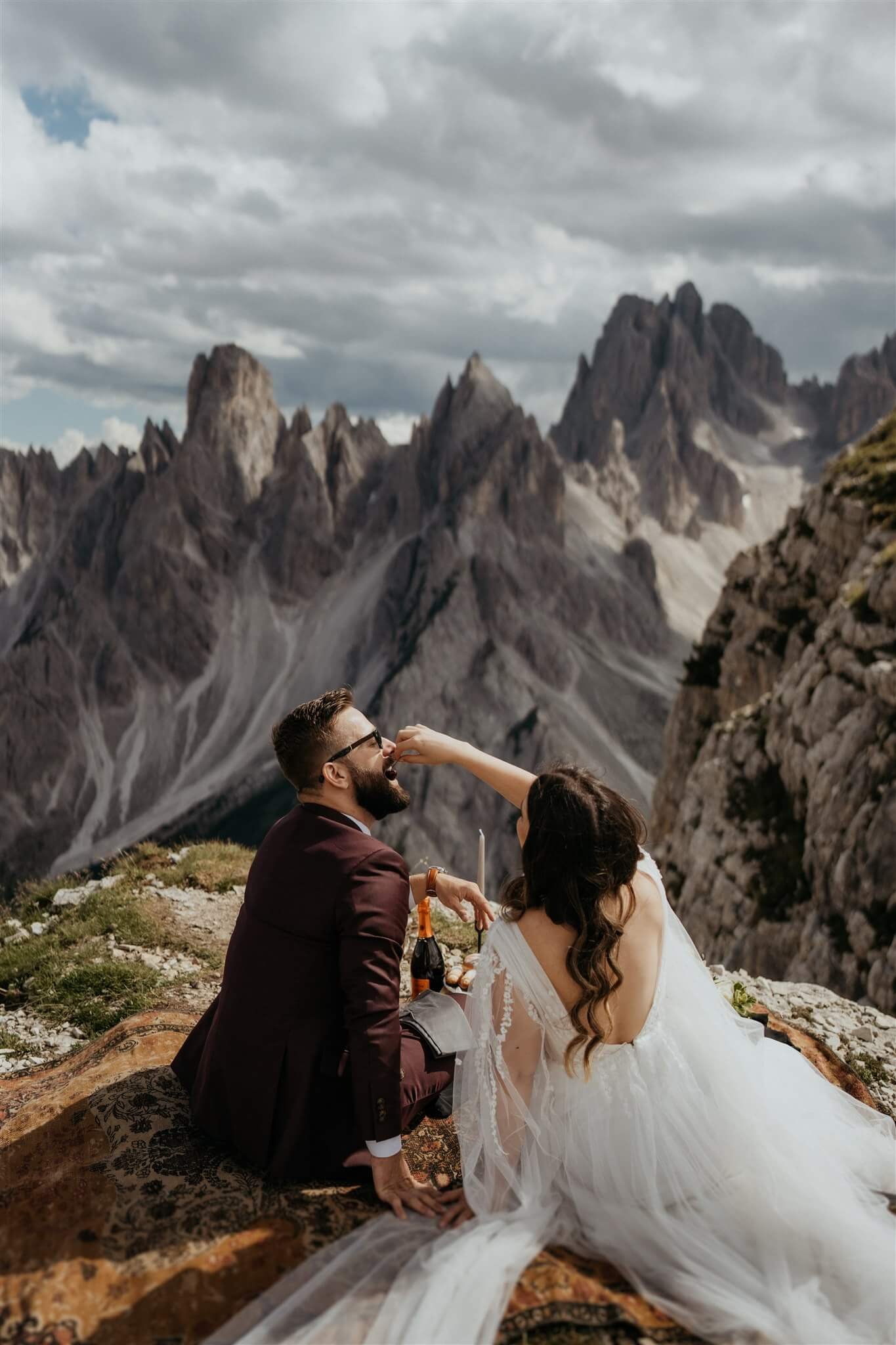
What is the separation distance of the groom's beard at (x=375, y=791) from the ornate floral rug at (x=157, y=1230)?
212cm

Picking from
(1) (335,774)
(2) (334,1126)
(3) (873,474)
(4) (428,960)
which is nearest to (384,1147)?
(2) (334,1126)

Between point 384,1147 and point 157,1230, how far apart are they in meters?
1.22

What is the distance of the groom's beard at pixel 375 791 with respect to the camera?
5.41 meters

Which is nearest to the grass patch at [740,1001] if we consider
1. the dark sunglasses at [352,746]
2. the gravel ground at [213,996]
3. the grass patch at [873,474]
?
the gravel ground at [213,996]

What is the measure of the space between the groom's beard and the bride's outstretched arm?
0.30 m

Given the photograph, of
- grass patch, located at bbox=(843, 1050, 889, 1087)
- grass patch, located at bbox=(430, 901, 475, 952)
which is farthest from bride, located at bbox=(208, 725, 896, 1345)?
grass patch, located at bbox=(430, 901, 475, 952)

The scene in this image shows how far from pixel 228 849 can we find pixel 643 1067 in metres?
10.2

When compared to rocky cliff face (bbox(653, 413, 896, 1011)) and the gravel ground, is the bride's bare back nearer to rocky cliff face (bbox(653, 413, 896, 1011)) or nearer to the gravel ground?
the gravel ground

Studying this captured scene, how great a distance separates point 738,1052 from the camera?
502cm

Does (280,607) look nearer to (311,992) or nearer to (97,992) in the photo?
(97,992)

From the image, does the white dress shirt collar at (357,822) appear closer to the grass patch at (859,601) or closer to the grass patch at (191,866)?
the grass patch at (191,866)

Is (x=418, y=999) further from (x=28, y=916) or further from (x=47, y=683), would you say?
(x=47, y=683)

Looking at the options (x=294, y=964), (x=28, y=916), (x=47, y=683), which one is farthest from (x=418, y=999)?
(x=47, y=683)

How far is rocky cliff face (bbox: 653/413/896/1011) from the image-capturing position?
19.0 m
